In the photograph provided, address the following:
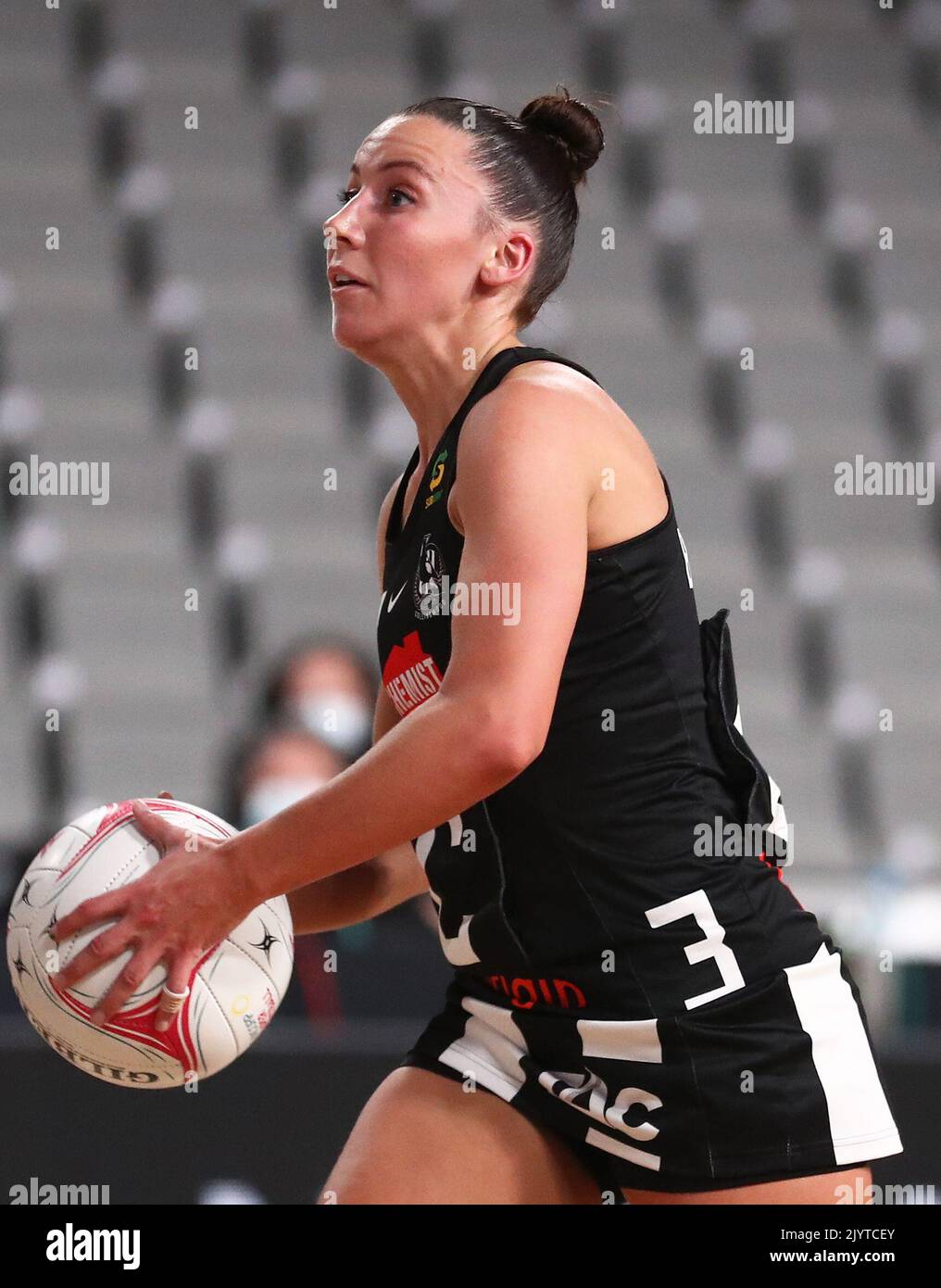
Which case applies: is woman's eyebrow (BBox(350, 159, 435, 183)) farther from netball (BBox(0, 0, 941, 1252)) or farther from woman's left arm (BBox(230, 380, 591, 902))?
woman's left arm (BBox(230, 380, 591, 902))

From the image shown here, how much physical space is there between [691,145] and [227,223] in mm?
1997

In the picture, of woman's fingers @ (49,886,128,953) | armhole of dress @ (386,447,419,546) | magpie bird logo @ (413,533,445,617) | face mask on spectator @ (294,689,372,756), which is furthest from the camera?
face mask on spectator @ (294,689,372,756)

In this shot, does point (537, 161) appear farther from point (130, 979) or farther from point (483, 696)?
point (130, 979)

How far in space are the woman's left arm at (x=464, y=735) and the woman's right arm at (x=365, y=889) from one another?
426mm

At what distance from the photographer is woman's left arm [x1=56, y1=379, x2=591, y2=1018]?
4.84 feet

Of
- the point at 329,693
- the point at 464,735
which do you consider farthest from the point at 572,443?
the point at 329,693

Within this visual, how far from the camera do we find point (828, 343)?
6.48 m

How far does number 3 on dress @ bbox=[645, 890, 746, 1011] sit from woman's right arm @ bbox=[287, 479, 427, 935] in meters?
0.46

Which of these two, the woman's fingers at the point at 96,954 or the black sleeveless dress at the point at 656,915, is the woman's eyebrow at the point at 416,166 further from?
the woman's fingers at the point at 96,954

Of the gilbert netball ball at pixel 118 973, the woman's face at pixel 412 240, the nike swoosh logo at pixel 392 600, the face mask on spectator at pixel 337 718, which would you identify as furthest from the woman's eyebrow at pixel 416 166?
the face mask on spectator at pixel 337 718

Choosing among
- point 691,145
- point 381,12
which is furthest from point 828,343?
point 381,12

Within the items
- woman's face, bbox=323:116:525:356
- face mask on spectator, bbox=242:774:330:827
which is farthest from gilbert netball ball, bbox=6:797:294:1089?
face mask on spectator, bbox=242:774:330:827

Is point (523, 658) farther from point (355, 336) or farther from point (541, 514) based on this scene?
point (355, 336)

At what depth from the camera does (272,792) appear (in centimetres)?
342
